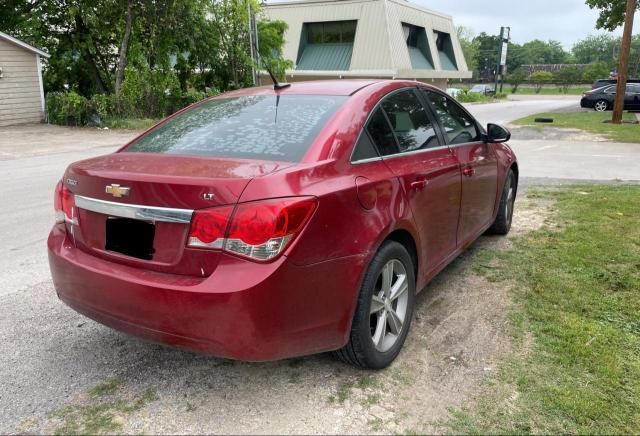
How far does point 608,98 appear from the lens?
29016 mm

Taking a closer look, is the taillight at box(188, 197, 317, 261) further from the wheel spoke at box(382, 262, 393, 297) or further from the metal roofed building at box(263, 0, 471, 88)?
the metal roofed building at box(263, 0, 471, 88)

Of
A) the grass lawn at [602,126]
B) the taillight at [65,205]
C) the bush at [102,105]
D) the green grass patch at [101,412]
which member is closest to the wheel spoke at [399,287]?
the green grass patch at [101,412]

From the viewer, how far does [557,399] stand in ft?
9.00

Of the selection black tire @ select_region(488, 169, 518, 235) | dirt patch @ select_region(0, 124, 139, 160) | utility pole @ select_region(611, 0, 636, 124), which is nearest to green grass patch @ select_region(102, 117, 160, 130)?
dirt patch @ select_region(0, 124, 139, 160)

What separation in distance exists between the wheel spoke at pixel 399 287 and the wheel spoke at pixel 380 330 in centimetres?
12

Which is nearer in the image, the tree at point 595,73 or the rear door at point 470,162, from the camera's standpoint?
the rear door at point 470,162

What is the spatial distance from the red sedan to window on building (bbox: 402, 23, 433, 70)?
39591mm

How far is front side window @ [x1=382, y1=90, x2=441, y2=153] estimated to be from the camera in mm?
3490

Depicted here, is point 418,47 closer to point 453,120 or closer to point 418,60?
point 418,60

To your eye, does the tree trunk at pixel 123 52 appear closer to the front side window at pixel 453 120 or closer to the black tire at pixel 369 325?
the front side window at pixel 453 120

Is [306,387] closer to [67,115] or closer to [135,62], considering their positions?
[67,115]

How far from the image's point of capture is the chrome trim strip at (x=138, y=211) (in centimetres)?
250

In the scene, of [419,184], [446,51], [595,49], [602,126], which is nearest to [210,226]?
[419,184]

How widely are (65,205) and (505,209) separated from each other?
13.2 feet
